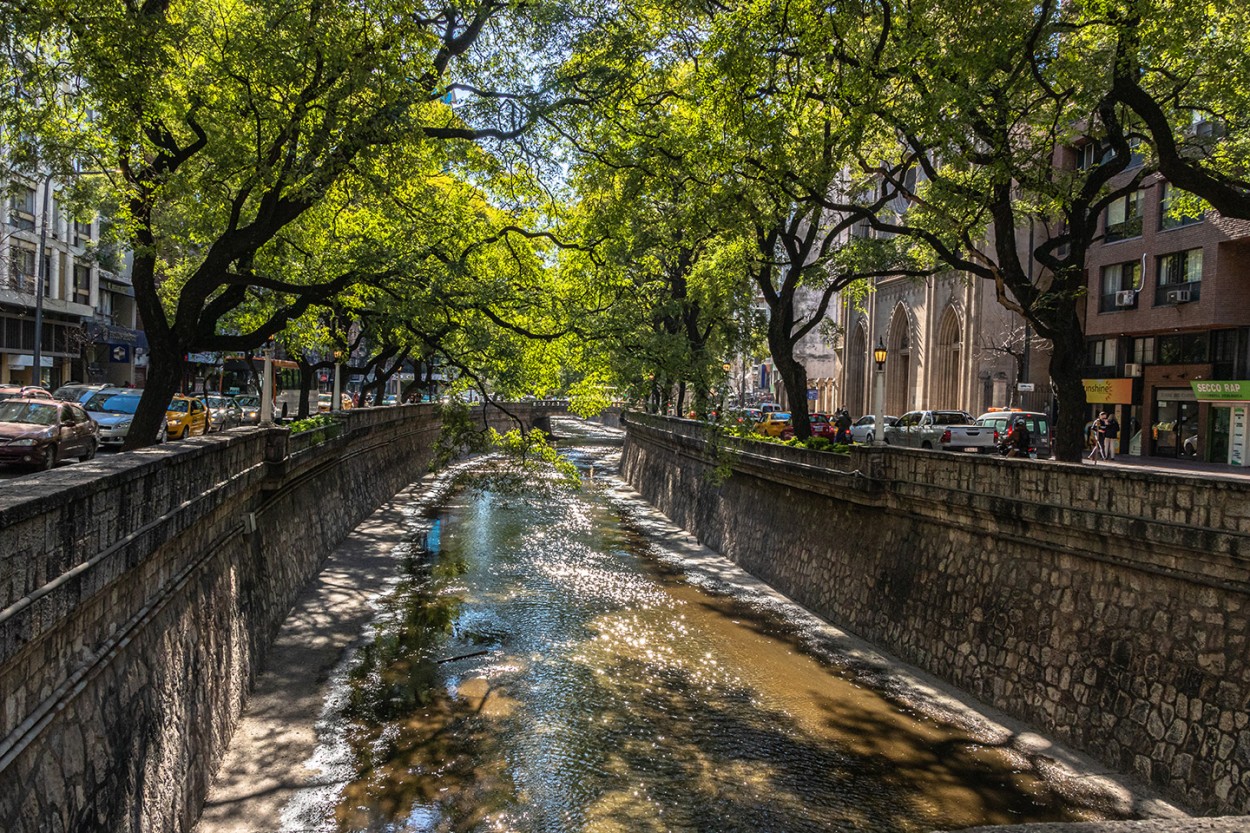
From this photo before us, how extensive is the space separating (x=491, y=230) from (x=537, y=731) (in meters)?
12.2

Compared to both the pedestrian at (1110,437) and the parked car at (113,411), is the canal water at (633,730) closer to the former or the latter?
the parked car at (113,411)

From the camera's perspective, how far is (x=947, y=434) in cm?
3064

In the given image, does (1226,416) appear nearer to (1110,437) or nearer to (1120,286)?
(1110,437)

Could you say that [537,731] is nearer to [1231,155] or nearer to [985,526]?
[985,526]

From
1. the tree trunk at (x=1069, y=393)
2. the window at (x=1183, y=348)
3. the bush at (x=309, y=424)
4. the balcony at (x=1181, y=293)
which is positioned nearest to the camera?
the tree trunk at (x=1069, y=393)

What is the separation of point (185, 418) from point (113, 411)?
1925mm

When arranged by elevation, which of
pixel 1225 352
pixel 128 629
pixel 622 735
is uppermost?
pixel 1225 352

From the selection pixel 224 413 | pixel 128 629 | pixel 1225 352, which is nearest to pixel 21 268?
pixel 224 413

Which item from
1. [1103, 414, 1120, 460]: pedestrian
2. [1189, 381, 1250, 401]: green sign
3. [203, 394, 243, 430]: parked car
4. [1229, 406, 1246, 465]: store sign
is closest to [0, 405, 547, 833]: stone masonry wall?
[203, 394, 243, 430]: parked car

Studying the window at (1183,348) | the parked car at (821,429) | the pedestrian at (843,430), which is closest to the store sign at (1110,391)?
the window at (1183,348)

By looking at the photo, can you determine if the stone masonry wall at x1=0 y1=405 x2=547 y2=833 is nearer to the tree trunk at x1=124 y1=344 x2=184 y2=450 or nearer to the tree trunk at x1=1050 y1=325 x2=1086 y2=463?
the tree trunk at x1=124 y1=344 x2=184 y2=450

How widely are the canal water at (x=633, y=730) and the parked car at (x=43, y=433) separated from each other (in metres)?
7.33

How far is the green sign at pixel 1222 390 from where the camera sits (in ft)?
106

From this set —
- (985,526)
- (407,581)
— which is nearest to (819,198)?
(985,526)
